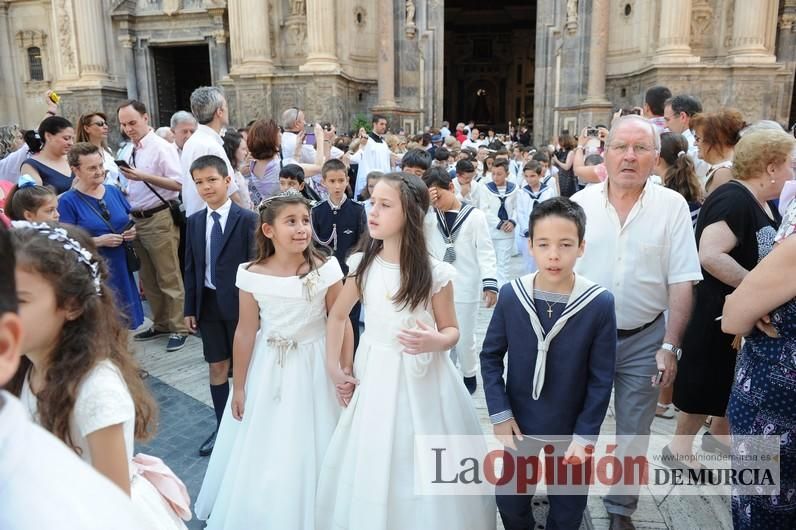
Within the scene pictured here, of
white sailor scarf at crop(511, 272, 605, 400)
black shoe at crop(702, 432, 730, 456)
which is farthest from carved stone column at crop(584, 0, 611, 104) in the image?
white sailor scarf at crop(511, 272, 605, 400)

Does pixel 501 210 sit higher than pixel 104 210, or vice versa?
pixel 104 210

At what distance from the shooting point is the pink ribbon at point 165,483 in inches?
74.0

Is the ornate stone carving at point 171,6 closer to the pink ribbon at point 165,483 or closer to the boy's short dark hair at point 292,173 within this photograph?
the boy's short dark hair at point 292,173

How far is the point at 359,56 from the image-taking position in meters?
17.1

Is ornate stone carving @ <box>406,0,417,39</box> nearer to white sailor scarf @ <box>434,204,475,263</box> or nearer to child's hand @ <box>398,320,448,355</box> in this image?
white sailor scarf @ <box>434,204,475,263</box>

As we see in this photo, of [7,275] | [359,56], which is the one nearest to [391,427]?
[7,275]

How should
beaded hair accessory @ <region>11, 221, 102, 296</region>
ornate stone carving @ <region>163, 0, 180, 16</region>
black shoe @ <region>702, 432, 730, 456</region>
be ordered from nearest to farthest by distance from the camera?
beaded hair accessory @ <region>11, 221, 102, 296</region>
black shoe @ <region>702, 432, 730, 456</region>
ornate stone carving @ <region>163, 0, 180, 16</region>

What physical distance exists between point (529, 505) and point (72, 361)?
6.96 feet

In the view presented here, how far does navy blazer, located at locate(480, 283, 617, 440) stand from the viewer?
244 centimetres

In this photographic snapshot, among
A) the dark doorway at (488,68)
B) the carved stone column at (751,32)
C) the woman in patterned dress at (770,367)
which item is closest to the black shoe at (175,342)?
the woman in patterned dress at (770,367)

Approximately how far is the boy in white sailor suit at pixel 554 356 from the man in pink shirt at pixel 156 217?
166 inches

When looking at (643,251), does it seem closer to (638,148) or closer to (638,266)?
(638,266)

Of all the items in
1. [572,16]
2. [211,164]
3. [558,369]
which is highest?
[572,16]

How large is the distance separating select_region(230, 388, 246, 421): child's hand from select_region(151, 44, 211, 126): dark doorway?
18922 mm
